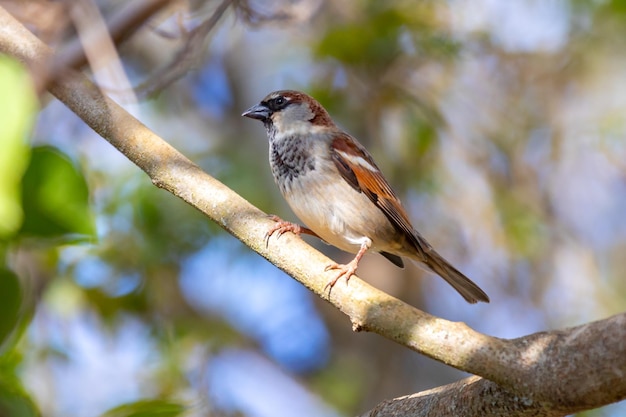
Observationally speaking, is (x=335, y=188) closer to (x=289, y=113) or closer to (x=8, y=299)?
(x=289, y=113)

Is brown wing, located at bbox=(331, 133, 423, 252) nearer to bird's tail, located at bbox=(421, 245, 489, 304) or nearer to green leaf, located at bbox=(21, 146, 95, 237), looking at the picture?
bird's tail, located at bbox=(421, 245, 489, 304)

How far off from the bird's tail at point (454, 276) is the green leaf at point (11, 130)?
2.92 meters

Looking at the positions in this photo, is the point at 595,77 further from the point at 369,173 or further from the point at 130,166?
the point at 130,166

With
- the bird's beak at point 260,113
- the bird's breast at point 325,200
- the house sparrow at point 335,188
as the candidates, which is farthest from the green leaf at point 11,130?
the bird's beak at point 260,113

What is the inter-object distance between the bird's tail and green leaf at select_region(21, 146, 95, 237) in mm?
2439

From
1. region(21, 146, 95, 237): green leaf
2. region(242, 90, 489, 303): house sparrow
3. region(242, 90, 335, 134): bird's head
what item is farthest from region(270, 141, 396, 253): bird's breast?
region(21, 146, 95, 237): green leaf

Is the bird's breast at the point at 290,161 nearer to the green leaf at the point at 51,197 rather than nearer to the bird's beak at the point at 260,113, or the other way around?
the bird's beak at the point at 260,113

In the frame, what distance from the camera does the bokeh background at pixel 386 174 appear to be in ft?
16.1

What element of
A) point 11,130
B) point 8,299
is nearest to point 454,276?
point 8,299

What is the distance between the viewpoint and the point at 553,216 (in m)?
5.91

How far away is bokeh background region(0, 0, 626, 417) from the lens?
16.1ft

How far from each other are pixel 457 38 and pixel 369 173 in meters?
1.60

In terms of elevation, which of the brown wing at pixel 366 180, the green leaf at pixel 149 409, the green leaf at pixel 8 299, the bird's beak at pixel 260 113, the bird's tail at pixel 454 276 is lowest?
the green leaf at pixel 149 409

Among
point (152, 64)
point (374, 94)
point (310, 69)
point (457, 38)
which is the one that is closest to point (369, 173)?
point (374, 94)
